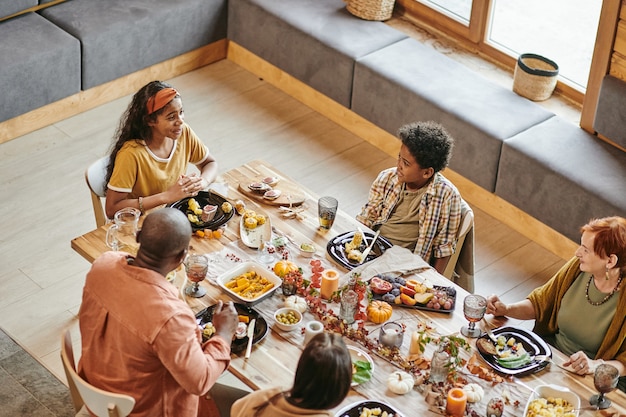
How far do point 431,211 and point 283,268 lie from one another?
0.73 meters

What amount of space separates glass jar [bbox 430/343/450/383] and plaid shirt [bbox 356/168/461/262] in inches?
34.0

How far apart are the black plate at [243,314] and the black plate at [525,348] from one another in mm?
751

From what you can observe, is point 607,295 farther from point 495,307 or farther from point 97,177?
point 97,177

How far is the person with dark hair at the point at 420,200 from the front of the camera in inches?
149

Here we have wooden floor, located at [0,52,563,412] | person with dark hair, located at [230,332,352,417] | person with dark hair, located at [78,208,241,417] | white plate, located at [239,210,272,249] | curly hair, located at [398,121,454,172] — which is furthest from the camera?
wooden floor, located at [0,52,563,412]

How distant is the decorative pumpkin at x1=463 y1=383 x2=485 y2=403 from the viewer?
2.99m

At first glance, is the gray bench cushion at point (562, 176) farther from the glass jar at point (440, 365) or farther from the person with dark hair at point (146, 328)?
the person with dark hair at point (146, 328)

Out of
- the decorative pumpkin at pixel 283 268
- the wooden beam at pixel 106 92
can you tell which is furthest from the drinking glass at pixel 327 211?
the wooden beam at pixel 106 92

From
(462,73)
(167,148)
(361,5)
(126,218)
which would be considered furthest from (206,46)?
(126,218)

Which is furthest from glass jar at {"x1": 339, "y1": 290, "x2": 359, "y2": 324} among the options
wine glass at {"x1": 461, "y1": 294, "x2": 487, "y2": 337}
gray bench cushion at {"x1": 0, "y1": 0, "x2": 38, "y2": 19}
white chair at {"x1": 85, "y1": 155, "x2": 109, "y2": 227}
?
gray bench cushion at {"x1": 0, "y1": 0, "x2": 38, "y2": 19}

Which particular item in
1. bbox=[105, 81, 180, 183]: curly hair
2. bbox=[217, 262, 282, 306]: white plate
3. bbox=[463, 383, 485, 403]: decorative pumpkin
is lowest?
bbox=[463, 383, 485, 403]: decorative pumpkin

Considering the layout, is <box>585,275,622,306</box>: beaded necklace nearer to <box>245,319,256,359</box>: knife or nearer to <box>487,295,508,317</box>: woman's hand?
<box>487,295,508,317</box>: woman's hand

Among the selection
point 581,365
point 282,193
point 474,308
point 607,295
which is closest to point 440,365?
point 474,308

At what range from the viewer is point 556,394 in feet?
9.87
